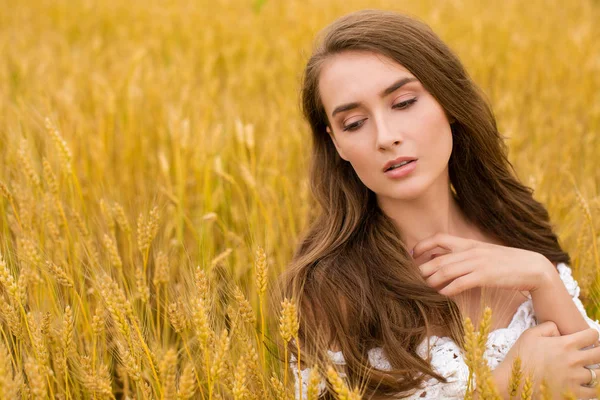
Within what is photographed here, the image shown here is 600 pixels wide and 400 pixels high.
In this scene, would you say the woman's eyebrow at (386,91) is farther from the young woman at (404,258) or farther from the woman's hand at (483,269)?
the woman's hand at (483,269)

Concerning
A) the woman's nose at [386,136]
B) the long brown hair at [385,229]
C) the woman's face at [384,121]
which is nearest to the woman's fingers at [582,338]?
the long brown hair at [385,229]

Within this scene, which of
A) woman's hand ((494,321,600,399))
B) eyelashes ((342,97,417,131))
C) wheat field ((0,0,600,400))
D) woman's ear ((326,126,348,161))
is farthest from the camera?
woman's ear ((326,126,348,161))

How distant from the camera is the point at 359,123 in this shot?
57.9 inches

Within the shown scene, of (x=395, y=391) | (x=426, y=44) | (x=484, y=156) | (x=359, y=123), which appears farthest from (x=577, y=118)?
(x=395, y=391)

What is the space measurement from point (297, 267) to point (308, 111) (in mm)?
452

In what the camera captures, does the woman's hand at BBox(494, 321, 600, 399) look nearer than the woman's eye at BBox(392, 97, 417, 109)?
Yes

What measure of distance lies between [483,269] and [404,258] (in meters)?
0.18

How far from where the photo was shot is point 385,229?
5.11ft

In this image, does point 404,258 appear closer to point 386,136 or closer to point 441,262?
point 441,262

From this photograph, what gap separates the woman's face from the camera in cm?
142

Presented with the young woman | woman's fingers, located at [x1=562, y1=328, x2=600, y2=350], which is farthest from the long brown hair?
woman's fingers, located at [x1=562, y1=328, x2=600, y2=350]

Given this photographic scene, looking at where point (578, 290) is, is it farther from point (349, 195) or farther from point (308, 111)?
point (308, 111)

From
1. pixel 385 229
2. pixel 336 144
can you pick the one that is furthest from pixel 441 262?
pixel 336 144

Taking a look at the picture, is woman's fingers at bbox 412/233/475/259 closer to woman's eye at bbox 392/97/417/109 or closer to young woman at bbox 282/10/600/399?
young woman at bbox 282/10/600/399
